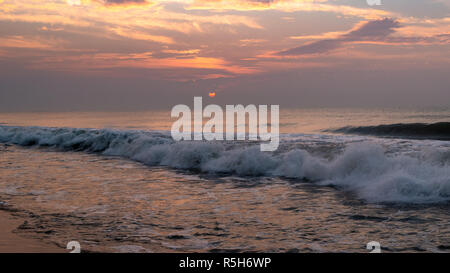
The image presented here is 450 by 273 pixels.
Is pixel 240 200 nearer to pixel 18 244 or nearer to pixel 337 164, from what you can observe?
pixel 337 164

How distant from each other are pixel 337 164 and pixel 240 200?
14.5ft

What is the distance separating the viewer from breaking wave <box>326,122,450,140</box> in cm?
2502

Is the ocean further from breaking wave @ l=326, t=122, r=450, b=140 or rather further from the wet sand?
breaking wave @ l=326, t=122, r=450, b=140

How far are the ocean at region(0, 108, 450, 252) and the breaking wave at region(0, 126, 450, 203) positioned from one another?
41 mm

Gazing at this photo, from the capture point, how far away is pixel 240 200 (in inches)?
361

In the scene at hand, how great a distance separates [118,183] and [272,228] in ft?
20.3

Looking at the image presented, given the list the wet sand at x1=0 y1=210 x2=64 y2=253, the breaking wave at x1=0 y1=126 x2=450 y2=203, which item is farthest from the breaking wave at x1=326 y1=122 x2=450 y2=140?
the wet sand at x1=0 y1=210 x2=64 y2=253

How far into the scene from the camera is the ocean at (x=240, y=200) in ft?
20.2

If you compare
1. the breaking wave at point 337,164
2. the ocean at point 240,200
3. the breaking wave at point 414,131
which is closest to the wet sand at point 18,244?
the ocean at point 240,200

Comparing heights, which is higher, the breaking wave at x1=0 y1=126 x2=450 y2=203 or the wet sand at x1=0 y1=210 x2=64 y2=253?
the breaking wave at x1=0 y1=126 x2=450 y2=203

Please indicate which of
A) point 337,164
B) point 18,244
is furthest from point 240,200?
point 18,244

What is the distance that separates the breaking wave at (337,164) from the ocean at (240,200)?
0.13 feet

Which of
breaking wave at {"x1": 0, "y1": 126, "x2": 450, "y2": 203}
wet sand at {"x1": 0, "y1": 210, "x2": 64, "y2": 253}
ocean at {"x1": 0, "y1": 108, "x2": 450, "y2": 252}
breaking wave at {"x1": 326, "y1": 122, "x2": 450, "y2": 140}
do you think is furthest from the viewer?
breaking wave at {"x1": 326, "y1": 122, "x2": 450, "y2": 140}

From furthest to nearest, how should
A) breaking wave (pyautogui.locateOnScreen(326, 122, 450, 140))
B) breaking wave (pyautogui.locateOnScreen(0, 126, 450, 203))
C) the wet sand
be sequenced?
breaking wave (pyautogui.locateOnScreen(326, 122, 450, 140)) → breaking wave (pyautogui.locateOnScreen(0, 126, 450, 203)) → the wet sand
